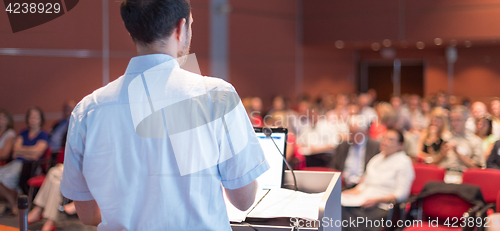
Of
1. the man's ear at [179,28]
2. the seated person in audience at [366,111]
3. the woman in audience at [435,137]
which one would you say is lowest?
the woman in audience at [435,137]

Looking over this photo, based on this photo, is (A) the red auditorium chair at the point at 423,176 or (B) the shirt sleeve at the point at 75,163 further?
(A) the red auditorium chair at the point at 423,176

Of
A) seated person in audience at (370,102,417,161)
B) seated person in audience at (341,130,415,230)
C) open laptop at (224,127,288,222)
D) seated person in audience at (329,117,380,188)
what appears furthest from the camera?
seated person in audience at (370,102,417,161)

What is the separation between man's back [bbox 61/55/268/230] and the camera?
0.98m

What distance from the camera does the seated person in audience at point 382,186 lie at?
370 cm

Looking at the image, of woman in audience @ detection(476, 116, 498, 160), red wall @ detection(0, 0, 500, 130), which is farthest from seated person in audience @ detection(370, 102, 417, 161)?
red wall @ detection(0, 0, 500, 130)

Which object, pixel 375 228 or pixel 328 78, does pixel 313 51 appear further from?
pixel 375 228

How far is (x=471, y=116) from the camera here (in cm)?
657

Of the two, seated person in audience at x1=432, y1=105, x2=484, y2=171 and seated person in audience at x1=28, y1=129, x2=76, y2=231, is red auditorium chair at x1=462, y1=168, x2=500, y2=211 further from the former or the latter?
seated person in audience at x1=28, y1=129, x2=76, y2=231

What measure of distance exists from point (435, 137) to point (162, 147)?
5.37 meters

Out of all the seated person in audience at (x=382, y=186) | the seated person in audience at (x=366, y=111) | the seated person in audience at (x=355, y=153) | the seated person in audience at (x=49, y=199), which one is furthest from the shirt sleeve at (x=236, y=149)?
the seated person in audience at (x=366, y=111)

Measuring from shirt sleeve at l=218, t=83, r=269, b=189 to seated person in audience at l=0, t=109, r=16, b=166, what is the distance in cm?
506

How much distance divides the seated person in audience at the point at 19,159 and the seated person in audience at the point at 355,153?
3.61 metres

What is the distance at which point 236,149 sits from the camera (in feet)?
3.31

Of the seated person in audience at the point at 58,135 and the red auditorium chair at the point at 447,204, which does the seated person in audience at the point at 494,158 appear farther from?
the seated person in audience at the point at 58,135
